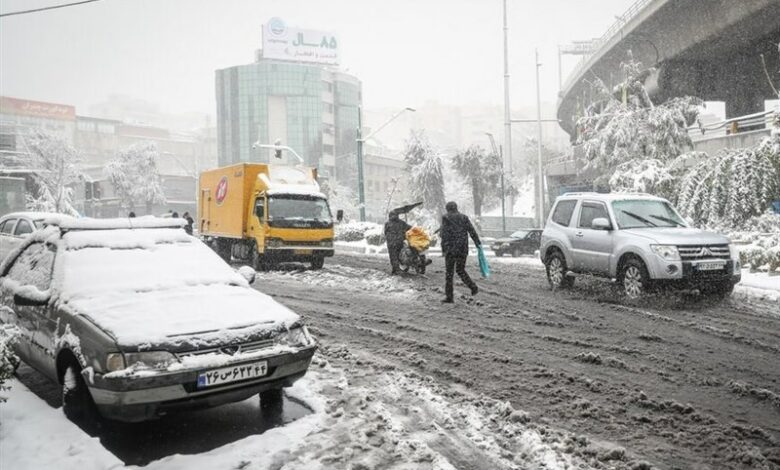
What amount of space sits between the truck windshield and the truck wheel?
1152 cm

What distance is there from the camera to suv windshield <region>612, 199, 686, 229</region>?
10.3m

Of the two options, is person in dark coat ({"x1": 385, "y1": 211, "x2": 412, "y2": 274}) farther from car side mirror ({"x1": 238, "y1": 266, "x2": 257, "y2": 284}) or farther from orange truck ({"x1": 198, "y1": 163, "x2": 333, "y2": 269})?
car side mirror ({"x1": 238, "y1": 266, "x2": 257, "y2": 284})

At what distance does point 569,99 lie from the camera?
159 feet

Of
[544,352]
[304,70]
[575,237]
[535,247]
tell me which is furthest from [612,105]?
[304,70]

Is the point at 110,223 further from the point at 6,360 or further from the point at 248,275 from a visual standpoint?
the point at 6,360

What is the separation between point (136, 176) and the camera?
218ft

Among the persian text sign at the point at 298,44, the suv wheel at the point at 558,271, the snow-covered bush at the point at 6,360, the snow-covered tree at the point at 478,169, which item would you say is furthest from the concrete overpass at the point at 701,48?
the persian text sign at the point at 298,44

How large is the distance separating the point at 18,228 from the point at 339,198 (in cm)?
4664

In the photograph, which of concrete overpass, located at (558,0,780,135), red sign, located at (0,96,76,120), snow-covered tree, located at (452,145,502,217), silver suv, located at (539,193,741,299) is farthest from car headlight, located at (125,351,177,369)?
red sign, located at (0,96,76,120)

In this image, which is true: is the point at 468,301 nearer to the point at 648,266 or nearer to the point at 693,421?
the point at 648,266

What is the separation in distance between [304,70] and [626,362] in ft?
297

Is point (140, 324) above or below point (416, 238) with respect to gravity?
below

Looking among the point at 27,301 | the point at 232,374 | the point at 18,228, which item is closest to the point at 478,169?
Result: the point at 18,228

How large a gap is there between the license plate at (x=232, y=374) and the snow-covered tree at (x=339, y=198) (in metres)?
36.8
